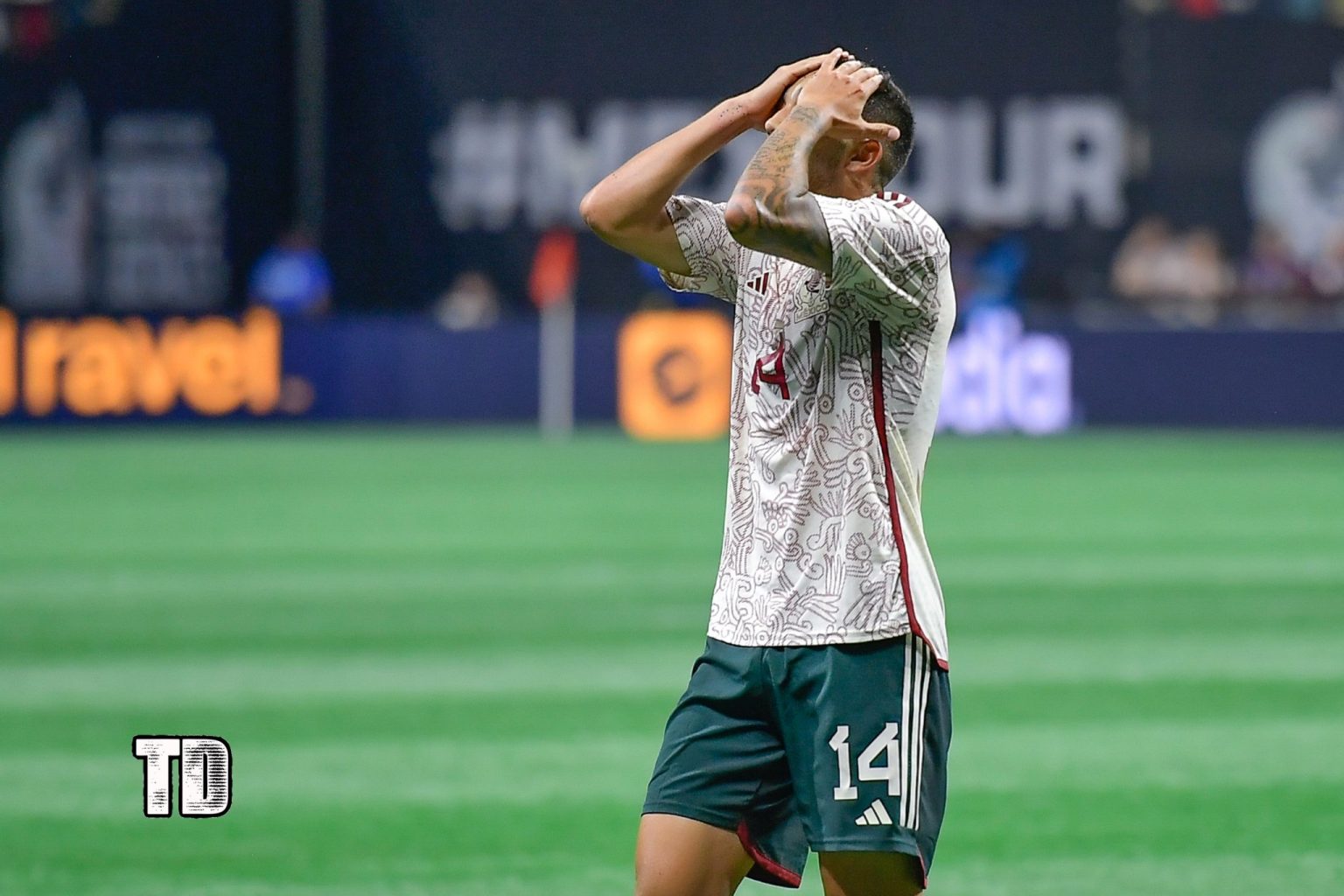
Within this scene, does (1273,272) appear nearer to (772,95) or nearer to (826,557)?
(772,95)

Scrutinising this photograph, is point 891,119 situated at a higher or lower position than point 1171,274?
higher

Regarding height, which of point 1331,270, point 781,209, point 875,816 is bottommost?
point 875,816

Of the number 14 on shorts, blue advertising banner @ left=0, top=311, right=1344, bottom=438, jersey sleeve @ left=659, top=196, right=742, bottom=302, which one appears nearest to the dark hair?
jersey sleeve @ left=659, top=196, right=742, bottom=302

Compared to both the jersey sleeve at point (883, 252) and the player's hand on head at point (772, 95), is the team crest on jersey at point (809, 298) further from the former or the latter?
the player's hand on head at point (772, 95)

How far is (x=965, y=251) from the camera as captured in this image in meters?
24.9

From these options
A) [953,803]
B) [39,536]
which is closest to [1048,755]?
[953,803]

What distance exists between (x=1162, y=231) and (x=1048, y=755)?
1795 centimetres

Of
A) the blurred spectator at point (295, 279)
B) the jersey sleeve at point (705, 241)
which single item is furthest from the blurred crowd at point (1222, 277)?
the jersey sleeve at point (705, 241)

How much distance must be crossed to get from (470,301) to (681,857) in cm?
2104

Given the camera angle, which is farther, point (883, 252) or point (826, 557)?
point (826, 557)

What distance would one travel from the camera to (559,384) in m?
22.7

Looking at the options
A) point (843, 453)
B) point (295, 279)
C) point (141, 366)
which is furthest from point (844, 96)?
point (295, 279)

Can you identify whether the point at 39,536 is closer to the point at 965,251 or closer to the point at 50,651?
the point at 50,651

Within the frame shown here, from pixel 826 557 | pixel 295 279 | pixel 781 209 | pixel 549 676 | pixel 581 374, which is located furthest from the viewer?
pixel 295 279
